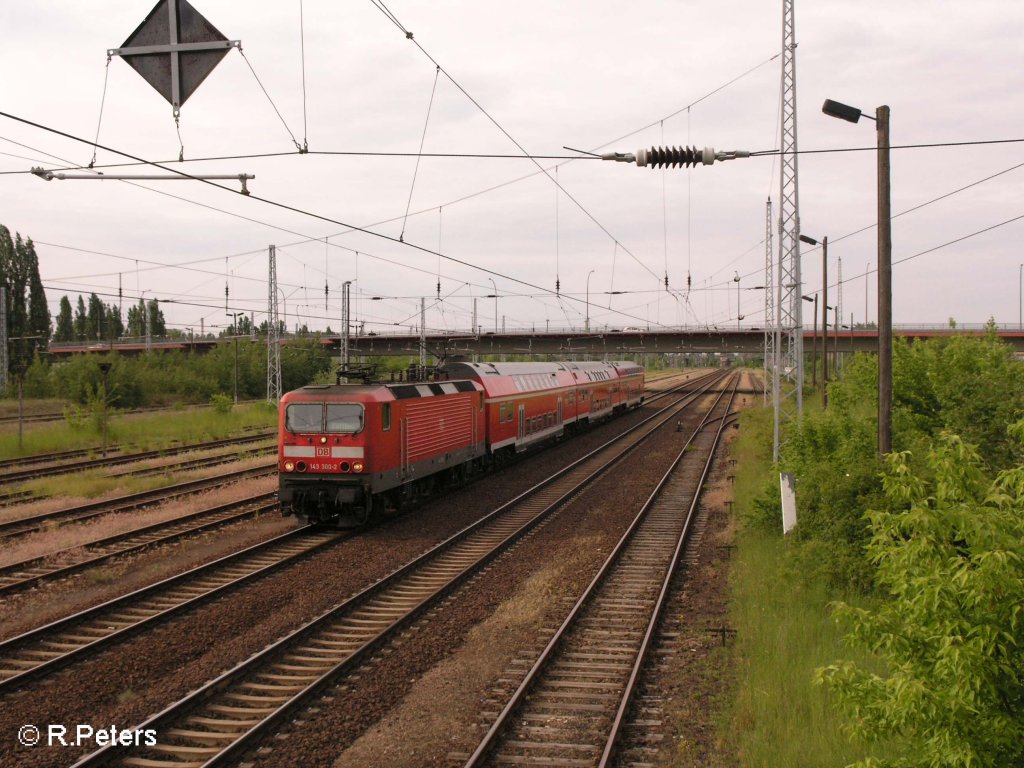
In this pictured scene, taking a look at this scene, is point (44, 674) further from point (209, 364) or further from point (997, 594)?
point (209, 364)

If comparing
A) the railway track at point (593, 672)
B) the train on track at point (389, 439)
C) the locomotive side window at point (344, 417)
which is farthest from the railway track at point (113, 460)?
the railway track at point (593, 672)

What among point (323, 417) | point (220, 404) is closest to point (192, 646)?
point (323, 417)

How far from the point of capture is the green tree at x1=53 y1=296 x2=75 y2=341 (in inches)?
4274

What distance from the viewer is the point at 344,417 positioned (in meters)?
17.0

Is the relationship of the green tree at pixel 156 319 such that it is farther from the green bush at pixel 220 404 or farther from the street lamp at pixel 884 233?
the street lamp at pixel 884 233

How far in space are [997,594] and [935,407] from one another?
52.9ft

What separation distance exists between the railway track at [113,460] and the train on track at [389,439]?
38.5 ft

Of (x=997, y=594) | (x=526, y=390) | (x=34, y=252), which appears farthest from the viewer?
(x=34, y=252)

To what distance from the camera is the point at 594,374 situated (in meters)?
42.8

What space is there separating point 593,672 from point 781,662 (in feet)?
7.27

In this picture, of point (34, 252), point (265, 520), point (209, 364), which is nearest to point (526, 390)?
point (265, 520)

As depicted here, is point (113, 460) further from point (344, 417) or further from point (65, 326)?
point (65, 326)

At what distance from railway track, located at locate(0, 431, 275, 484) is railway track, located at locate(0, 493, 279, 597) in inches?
367

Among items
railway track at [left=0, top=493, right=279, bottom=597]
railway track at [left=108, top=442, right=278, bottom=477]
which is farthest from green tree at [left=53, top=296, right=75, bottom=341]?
railway track at [left=0, top=493, right=279, bottom=597]
